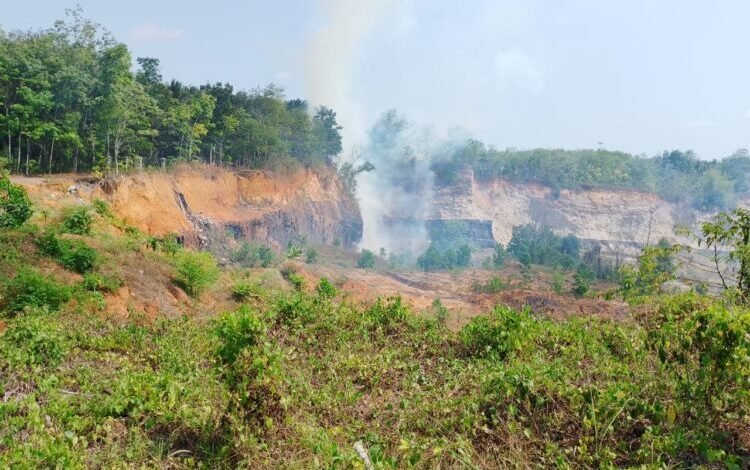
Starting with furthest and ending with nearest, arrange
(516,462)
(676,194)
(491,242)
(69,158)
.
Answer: (676,194) < (491,242) < (69,158) < (516,462)

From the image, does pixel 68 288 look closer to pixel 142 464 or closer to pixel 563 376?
pixel 142 464

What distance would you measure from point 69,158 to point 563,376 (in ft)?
84.8

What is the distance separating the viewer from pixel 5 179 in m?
15.1

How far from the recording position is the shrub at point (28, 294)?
10.4m

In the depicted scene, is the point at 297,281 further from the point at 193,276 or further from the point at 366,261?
the point at 366,261

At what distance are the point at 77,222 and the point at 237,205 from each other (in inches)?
675

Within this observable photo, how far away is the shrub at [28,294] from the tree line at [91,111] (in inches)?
542

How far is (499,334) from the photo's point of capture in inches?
308

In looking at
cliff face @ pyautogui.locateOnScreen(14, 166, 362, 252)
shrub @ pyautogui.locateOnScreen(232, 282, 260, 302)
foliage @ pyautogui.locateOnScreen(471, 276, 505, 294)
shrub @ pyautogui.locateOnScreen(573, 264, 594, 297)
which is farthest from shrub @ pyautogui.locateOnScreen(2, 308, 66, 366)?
foliage @ pyautogui.locateOnScreen(471, 276, 505, 294)

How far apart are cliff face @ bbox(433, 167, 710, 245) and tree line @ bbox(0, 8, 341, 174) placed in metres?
30.7

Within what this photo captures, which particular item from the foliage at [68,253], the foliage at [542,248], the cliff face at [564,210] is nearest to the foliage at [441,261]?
the foliage at [542,248]

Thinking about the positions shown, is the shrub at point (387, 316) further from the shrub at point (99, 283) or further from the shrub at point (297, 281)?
the shrub at point (297, 281)

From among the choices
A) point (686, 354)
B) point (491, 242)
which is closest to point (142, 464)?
point (686, 354)

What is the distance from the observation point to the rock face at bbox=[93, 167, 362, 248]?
75.9 ft
